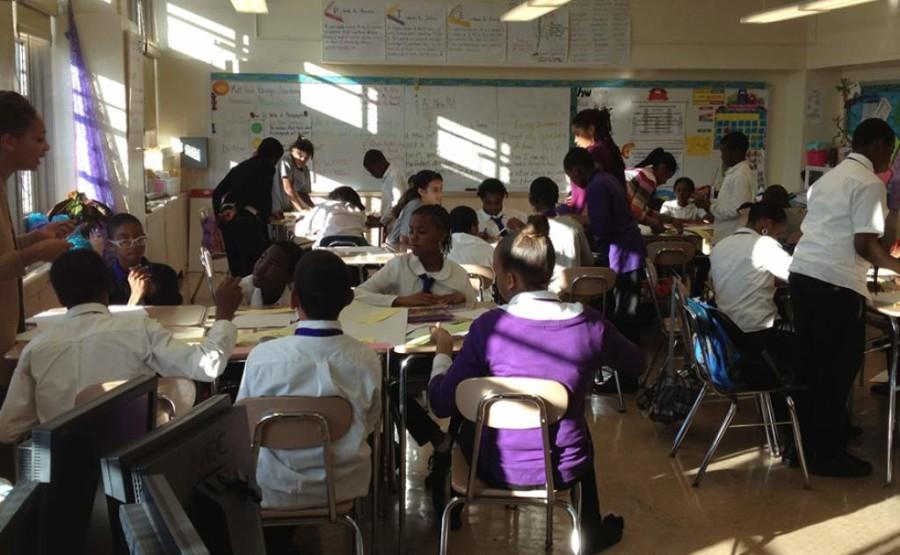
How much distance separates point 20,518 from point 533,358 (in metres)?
1.92

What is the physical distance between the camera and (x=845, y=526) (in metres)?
3.50

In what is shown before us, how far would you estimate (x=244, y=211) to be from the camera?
267 inches

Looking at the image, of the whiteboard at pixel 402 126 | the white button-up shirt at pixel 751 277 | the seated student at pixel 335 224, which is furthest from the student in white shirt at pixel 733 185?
the whiteboard at pixel 402 126

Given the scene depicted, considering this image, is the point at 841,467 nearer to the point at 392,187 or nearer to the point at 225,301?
the point at 225,301

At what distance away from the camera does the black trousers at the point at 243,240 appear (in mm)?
6754

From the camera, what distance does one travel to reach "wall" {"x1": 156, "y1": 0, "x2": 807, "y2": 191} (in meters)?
8.88

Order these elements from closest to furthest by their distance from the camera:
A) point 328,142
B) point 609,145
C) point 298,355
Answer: point 298,355
point 609,145
point 328,142

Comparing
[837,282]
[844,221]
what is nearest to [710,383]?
[837,282]

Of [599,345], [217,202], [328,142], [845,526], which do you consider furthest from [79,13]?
[845,526]

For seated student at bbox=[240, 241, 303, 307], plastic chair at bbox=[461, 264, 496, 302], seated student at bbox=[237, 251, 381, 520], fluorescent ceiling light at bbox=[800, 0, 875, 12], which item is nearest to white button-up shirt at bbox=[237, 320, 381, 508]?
seated student at bbox=[237, 251, 381, 520]

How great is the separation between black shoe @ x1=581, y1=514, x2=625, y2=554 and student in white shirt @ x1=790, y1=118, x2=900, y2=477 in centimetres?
118

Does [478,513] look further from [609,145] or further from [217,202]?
[217,202]

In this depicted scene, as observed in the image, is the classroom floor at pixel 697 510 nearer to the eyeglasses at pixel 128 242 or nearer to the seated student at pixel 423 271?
the seated student at pixel 423 271

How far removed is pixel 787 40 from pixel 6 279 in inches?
338
